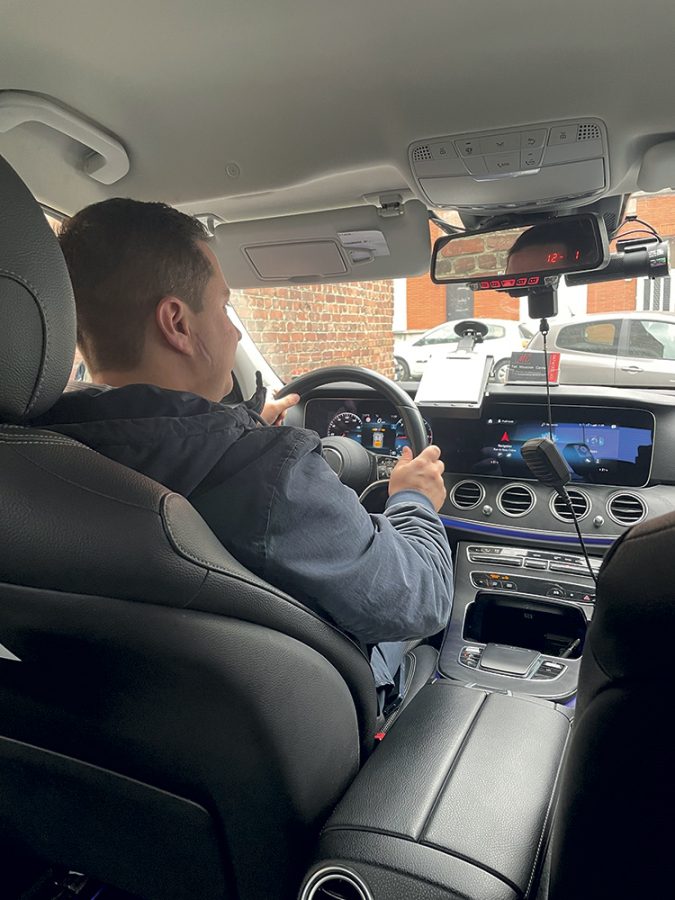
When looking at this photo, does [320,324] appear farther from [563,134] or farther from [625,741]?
[625,741]

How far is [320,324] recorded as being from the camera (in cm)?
417

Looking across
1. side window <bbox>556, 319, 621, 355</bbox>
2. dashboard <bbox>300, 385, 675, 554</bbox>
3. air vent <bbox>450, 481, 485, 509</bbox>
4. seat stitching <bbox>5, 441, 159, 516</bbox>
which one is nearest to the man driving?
seat stitching <bbox>5, 441, 159, 516</bbox>

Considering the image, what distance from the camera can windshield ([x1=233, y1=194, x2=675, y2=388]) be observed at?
2314mm

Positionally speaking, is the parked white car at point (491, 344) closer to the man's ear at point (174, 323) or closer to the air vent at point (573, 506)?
the air vent at point (573, 506)

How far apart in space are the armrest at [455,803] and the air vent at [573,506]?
1.07m

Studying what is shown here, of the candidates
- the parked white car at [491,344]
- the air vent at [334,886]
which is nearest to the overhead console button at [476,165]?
the parked white car at [491,344]

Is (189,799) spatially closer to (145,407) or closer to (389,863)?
(389,863)

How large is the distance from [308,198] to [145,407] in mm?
1250

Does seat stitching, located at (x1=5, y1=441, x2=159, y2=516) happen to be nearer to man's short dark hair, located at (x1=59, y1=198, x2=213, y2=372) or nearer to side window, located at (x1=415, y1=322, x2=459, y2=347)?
man's short dark hair, located at (x1=59, y1=198, x2=213, y2=372)

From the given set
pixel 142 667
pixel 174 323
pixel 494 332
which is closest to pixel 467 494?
pixel 494 332

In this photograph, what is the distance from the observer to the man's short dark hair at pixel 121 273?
120cm

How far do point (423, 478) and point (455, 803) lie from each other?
2.20 feet

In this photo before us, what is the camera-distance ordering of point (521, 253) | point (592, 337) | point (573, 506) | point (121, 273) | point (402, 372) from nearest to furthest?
point (121, 273) → point (521, 253) → point (573, 506) → point (402, 372) → point (592, 337)

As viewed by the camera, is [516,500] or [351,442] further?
[516,500]
